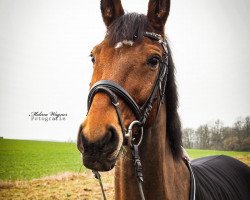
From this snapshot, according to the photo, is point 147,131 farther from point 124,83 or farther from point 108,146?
point 108,146

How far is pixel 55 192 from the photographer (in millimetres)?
12023

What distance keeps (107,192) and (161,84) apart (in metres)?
10.1

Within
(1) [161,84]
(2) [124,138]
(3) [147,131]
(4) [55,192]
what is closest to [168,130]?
(3) [147,131]

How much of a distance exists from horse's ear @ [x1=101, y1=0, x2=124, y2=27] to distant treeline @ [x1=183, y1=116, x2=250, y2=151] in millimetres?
15075

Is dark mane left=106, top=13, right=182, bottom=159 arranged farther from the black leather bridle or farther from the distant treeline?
the distant treeline

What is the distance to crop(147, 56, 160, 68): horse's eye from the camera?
2338mm

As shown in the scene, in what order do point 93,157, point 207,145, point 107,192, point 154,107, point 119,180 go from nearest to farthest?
point 93,157 < point 154,107 < point 119,180 < point 107,192 < point 207,145

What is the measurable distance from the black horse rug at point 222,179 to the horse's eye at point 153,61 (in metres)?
1.53

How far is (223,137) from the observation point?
69.5 feet

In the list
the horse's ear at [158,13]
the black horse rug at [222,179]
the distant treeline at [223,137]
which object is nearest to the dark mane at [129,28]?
the horse's ear at [158,13]

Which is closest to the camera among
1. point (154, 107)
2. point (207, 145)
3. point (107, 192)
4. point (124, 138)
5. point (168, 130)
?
point (124, 138)

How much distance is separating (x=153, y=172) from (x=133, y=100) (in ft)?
2.70

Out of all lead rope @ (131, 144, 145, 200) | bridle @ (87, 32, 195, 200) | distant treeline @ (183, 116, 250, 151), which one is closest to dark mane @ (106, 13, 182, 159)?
bridle @ (87, 32, 195, 200)

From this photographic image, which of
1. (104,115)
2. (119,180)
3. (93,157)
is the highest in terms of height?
(104,115)
